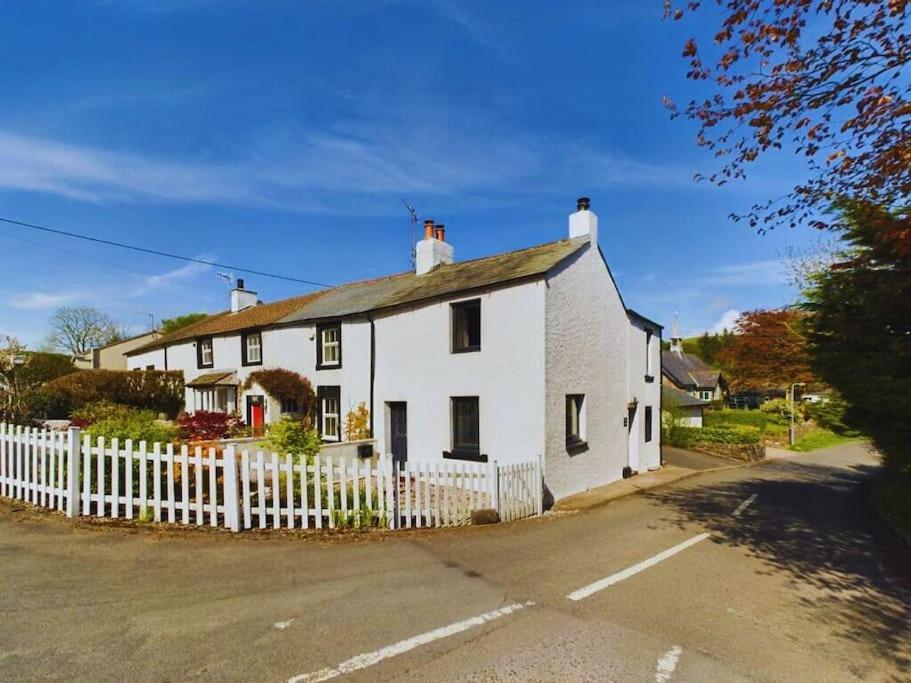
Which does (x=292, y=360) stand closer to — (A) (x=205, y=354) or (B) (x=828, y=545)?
(A) (x=205, y=354)

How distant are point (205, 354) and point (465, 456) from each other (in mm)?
17175

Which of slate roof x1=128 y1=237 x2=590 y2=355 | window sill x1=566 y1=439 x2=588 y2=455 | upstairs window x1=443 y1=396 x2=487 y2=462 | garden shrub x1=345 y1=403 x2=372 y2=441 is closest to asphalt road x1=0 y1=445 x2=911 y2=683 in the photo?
window sill x1=566 y1=439 x2=588 y2=455

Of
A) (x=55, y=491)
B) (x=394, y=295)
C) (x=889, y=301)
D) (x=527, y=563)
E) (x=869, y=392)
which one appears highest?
(x=394, y=295)

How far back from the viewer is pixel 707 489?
1470 cm

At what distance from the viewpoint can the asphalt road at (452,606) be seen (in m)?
4.20

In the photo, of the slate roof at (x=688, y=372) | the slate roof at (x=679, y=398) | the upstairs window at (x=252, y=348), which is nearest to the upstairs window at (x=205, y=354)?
the upstairs window at (x=252, y=348)

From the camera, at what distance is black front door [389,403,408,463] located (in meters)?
15.0

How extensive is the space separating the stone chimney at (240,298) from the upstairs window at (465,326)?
18.9 metres

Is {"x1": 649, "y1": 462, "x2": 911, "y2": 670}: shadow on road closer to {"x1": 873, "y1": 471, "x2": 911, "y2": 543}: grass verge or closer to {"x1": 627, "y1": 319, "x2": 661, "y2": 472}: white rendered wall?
{"x1": 873, "y1": 471, "x2": 911, "y2": 543}: grass verge

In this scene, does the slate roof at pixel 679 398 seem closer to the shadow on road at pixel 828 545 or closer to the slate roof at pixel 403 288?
the shadow on road at pixel 828 545

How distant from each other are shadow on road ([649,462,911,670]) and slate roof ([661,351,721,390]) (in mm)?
30283

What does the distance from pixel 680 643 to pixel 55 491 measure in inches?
391

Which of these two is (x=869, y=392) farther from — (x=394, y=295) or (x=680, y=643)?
(x=394, y=295)

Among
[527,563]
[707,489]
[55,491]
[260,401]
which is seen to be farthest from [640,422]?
[55,491]
